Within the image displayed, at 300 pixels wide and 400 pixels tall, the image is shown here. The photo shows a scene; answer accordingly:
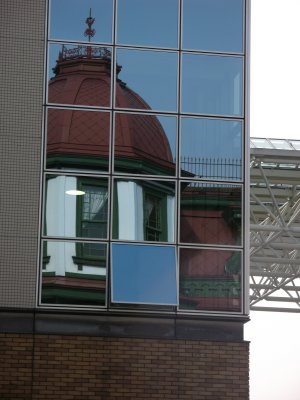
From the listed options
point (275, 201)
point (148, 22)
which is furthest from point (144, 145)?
point (275, 201)

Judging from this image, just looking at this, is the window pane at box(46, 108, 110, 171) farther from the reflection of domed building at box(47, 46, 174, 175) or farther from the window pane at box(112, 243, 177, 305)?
the window pane at box(112, 243, 177, 305)

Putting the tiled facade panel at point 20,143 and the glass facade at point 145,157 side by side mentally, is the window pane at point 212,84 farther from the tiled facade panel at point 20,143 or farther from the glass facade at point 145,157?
the tiled facade panel at point 20,143

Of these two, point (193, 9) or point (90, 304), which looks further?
point (193, 9)

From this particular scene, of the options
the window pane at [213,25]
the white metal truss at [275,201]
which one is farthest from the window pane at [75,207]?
the white metal truss at [275,201]

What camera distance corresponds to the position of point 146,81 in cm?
2111

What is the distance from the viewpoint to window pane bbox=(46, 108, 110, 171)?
20.7 m

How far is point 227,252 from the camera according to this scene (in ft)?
68.4

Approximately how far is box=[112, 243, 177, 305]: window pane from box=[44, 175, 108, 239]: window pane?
19.4 inches

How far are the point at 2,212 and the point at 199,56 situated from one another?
421cm

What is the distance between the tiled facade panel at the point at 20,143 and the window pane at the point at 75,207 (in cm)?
26

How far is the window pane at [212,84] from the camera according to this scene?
21.2 metres

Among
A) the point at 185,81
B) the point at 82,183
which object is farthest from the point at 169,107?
the point at 82,183

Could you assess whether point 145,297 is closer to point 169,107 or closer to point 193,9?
point 169,107

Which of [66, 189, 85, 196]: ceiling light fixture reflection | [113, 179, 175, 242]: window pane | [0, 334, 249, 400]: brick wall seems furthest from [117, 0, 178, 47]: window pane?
[0, 334, 249, 400]: brick wall
